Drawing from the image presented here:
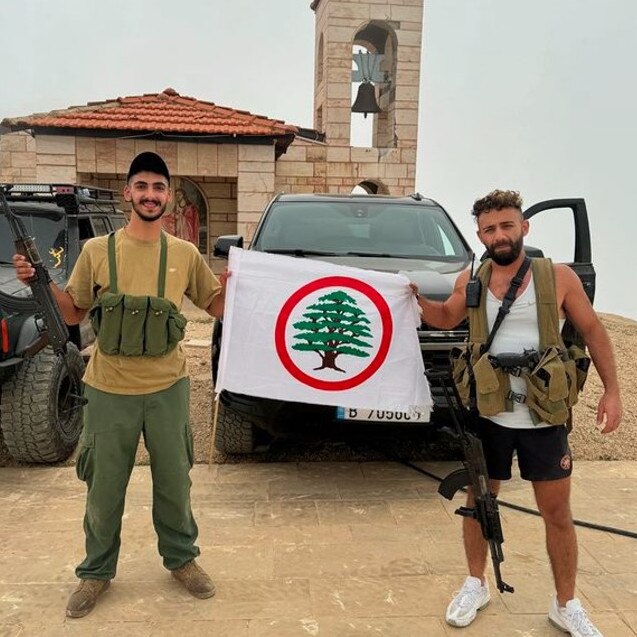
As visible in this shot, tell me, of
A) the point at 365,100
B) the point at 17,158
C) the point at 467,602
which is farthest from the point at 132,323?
the point at 365,100

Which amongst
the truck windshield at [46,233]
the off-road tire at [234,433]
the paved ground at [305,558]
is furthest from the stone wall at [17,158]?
the off-road tire at [234,433]

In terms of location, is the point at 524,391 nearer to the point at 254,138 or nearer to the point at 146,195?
the point at 146,195

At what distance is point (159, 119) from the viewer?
12.9 meters

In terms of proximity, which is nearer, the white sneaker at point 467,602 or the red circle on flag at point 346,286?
the white sneaker at point 467,602

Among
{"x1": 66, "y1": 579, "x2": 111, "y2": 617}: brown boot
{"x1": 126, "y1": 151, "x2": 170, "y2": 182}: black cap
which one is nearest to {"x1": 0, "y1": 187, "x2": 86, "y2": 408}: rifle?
{"x1": 126, "y1": 151, "x2": 170, "y2": 182}: black cap

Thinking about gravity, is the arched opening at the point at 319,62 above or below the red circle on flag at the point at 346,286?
above

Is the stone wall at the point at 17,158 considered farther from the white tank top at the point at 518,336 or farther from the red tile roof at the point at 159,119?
the white tank top at the point at 518,336

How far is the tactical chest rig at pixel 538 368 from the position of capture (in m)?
2.47

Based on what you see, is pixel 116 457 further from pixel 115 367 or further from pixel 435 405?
pixel 435 405

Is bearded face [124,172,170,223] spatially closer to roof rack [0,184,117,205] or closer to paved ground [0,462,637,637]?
paved ground [0,462,637,637]

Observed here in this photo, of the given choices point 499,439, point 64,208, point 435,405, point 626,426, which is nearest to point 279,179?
point 64,208

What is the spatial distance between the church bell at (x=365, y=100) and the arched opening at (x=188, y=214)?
Result: 14.3 feet

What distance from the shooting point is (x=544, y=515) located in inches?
104

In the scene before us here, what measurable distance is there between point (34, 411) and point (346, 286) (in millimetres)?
2417
